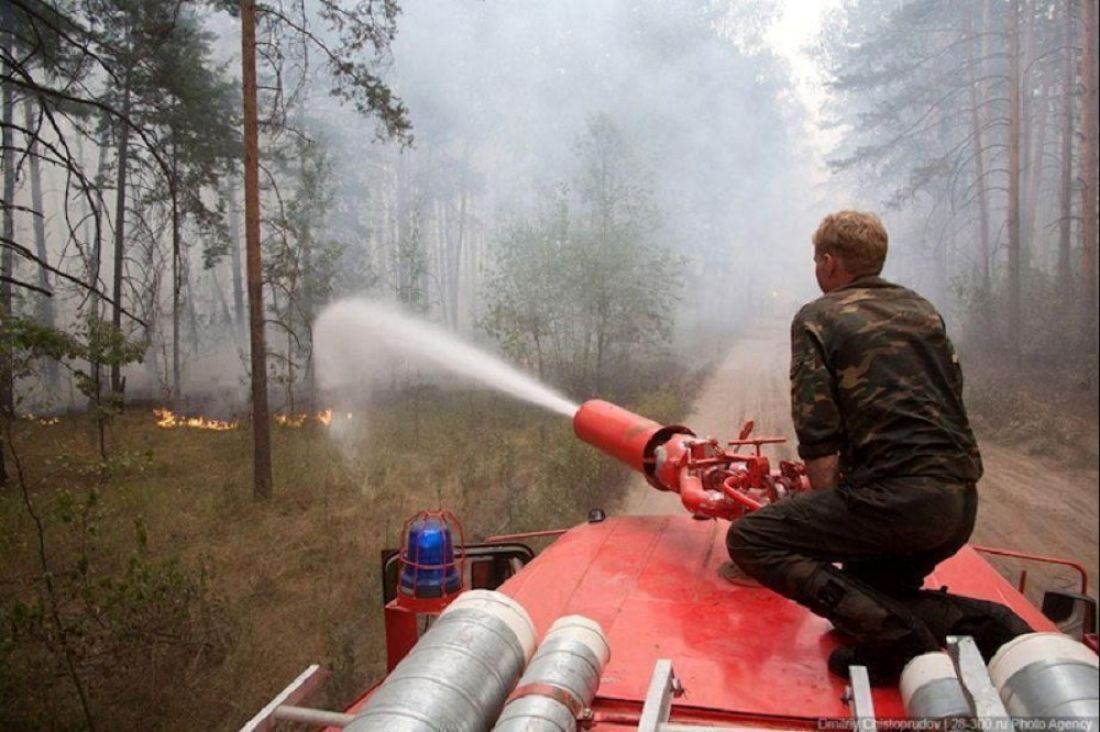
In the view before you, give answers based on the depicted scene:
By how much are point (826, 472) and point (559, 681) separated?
1.48m

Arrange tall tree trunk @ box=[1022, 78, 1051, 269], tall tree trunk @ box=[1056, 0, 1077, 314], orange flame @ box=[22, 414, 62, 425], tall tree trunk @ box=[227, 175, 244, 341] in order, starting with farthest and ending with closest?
tall tree trunk @ box=[227, 175, 244, 341]
tall tree trunk @ box=[1022, 78, 1051, 269]
tall tree trunk @ box=[1056, 0, 1077, 314]
orange flame @ box=[22, 414, 62, 425]

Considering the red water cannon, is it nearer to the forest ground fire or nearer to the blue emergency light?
the blue emergency light

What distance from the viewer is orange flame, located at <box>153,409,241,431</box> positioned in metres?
16.6

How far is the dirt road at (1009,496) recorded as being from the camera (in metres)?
8.30

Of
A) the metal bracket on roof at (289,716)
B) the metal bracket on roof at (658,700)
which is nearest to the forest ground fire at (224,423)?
the metal bracket on roof at (289,716)

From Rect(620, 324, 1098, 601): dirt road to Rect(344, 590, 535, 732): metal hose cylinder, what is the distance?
10.7ft

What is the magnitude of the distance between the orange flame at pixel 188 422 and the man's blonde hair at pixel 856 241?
49.8 ft

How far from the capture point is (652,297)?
752 inches

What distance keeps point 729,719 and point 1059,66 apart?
24446 mm

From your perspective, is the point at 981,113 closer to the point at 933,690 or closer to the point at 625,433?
the point at 625,433

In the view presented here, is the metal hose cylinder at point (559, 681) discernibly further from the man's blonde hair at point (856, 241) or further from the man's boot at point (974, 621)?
the man's blonde hair at point (856, 241)

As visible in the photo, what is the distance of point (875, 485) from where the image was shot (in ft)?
9.11

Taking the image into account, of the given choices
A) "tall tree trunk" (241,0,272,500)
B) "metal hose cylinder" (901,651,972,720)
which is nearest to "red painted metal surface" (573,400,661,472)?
"metal hose cylinder" (901,651,972,720)

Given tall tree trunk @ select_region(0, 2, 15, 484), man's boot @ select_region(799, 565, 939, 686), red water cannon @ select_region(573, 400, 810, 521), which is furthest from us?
tall tree trunk @ select_region(0, 2, 15, 484)
